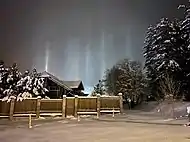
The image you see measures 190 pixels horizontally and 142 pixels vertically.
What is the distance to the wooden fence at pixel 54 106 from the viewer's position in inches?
1198

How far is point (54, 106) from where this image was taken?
3155 centimetres

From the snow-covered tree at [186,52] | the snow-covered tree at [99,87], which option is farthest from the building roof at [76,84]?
the snow-covered tree at [186,52]

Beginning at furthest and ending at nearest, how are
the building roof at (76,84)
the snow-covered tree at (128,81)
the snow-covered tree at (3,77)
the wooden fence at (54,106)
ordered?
the building roof at (76,84)
the snow-covered tree at (128,81)
the snow-covered tree at (3,77)
the wooden fence at (54,106)

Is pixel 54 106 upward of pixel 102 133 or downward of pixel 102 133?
upward

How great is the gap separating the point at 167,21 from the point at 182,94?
1123 centimetres

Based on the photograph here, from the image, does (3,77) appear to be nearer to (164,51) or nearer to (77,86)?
(164,51)

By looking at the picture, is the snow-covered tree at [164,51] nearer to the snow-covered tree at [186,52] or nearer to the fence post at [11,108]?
the snow-covered tree at [186,52]

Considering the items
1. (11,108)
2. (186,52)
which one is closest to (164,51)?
(186,52)

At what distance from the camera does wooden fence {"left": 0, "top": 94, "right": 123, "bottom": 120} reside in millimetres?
30438

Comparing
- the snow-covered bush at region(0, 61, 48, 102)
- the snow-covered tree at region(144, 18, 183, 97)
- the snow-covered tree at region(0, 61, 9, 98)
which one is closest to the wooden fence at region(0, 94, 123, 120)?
the snow-covered bush at region(0, 61, 48, 102)

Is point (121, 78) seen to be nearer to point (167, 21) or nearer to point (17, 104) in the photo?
point (167, 21)

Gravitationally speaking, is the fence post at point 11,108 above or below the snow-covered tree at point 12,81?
below

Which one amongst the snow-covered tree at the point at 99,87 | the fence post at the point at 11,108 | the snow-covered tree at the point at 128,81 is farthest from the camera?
the snow-covered tree at the point at 99,87

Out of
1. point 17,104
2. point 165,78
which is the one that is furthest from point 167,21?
point 17,104
